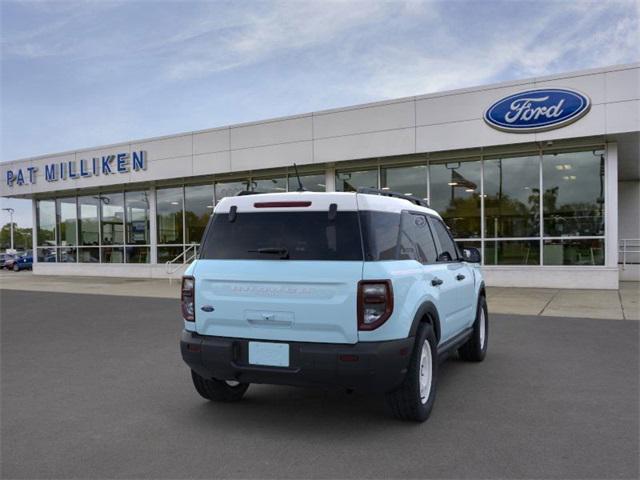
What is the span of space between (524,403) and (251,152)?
16205 mm

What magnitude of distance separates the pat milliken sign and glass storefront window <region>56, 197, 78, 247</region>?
5.26 ft

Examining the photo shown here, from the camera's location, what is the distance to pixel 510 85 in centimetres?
1537

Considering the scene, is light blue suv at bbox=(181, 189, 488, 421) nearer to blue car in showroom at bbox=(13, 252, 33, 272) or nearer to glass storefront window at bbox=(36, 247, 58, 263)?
glass storefront window at bbox=(36, 247, 58, 263)

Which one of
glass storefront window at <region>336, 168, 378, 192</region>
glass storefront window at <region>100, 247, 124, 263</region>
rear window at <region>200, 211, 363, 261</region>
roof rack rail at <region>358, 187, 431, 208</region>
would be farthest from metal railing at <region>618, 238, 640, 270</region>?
glass storefront window at <region>100, 247, 124, 263</region>

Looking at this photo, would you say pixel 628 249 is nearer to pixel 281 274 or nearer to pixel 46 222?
pixel 281 274

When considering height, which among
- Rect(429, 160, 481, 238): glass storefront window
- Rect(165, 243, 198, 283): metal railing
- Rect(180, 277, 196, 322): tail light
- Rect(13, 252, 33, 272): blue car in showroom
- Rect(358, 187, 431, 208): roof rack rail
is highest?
Rect(429, 160, 481, 238): glass storefront window

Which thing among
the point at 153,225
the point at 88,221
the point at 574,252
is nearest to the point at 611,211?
the point at 574,252

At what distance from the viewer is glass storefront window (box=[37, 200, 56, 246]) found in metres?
28.2

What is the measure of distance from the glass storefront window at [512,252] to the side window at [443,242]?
10727 mm

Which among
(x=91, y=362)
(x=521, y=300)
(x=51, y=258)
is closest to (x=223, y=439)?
(x=91, y=362)

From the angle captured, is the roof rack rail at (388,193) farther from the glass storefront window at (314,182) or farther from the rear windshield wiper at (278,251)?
the glass storefront window at (314,182)

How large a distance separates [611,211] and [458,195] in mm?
4256

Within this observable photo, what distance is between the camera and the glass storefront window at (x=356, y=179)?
18.8 m

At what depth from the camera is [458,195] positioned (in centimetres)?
1722
